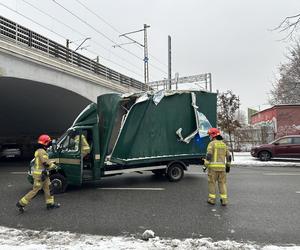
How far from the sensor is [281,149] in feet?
64.0

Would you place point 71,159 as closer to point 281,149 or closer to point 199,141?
point 199,141

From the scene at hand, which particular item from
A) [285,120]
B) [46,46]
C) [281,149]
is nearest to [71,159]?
[46,46]

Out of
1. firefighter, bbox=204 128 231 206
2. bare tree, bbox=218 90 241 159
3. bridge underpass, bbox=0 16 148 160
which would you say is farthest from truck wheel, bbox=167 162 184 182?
bare tree, bbox=218 90 241 159

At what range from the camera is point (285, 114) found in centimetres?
2581

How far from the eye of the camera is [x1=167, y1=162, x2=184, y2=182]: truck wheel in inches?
455

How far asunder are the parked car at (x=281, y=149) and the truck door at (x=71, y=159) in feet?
43.9

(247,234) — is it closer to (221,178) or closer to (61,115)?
(221,178)

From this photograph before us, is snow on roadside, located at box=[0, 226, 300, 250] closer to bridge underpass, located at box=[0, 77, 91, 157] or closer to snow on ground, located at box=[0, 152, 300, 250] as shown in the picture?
snow on ground, located at box=[0, 152, 300, 250]

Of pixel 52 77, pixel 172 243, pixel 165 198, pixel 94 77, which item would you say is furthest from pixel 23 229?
pixel 94 77

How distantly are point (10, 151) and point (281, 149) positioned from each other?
1792 cm

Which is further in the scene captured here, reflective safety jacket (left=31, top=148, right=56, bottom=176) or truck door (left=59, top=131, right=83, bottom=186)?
truck door (left=59, top=131, right=83, bottom=186)

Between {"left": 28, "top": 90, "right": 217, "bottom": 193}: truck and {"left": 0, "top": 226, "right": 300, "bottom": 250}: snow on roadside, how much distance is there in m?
4.09

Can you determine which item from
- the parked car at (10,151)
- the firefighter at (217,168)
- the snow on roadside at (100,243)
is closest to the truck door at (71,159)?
the firefighter at (217,168)

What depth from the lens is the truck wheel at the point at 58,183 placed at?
32.1ft
